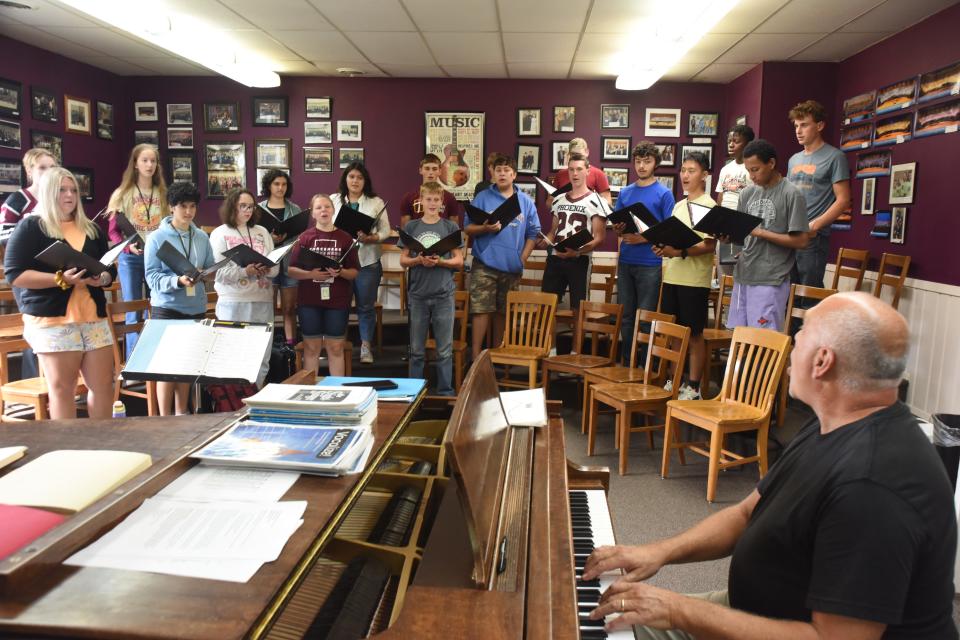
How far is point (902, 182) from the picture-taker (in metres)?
5.09

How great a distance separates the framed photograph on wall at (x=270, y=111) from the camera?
7.73m

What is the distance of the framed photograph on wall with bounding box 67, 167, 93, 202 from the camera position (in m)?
7.07

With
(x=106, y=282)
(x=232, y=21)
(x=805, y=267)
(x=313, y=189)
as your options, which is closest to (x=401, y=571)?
(x=106, y=282)

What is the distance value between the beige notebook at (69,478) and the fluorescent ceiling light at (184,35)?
4.13 meters

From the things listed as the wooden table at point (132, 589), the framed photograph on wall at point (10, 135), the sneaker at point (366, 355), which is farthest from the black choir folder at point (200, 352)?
the framed photograph on wall at point (10, 135)

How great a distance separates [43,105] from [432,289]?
4.74 metres

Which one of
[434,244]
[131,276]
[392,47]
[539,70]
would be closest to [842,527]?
[434,244]

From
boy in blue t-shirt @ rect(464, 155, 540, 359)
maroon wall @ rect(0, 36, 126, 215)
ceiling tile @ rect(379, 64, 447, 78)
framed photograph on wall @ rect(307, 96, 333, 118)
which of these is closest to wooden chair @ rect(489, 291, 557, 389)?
boy in blue t-shirt @ rect(464, 155, 540, 359)

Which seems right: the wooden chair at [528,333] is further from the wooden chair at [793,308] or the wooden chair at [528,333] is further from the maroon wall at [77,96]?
the maroon wall at [77,96]

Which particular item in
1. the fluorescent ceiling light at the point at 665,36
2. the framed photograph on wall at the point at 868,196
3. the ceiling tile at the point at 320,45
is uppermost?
the ceiling tile at the point at 320,45

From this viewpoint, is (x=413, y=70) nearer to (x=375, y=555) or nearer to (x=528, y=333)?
(x=528, y=333)

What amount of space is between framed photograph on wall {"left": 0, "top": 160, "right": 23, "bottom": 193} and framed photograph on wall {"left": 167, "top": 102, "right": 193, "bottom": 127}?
2011 mm

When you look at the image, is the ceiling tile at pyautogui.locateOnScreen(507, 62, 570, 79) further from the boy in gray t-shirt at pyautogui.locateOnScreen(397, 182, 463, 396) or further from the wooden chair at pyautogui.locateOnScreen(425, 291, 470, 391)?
the boy in gray t-shirt at pyautogui.locateOnScreen(397, 182, 463, 396)

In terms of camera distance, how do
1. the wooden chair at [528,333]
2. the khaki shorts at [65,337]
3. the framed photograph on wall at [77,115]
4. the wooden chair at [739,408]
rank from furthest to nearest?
the framed photograph on wall at [77,115], the wooden chair at [528,333], the wooden chair at [739,408], the khaki shorts at [65,337]
